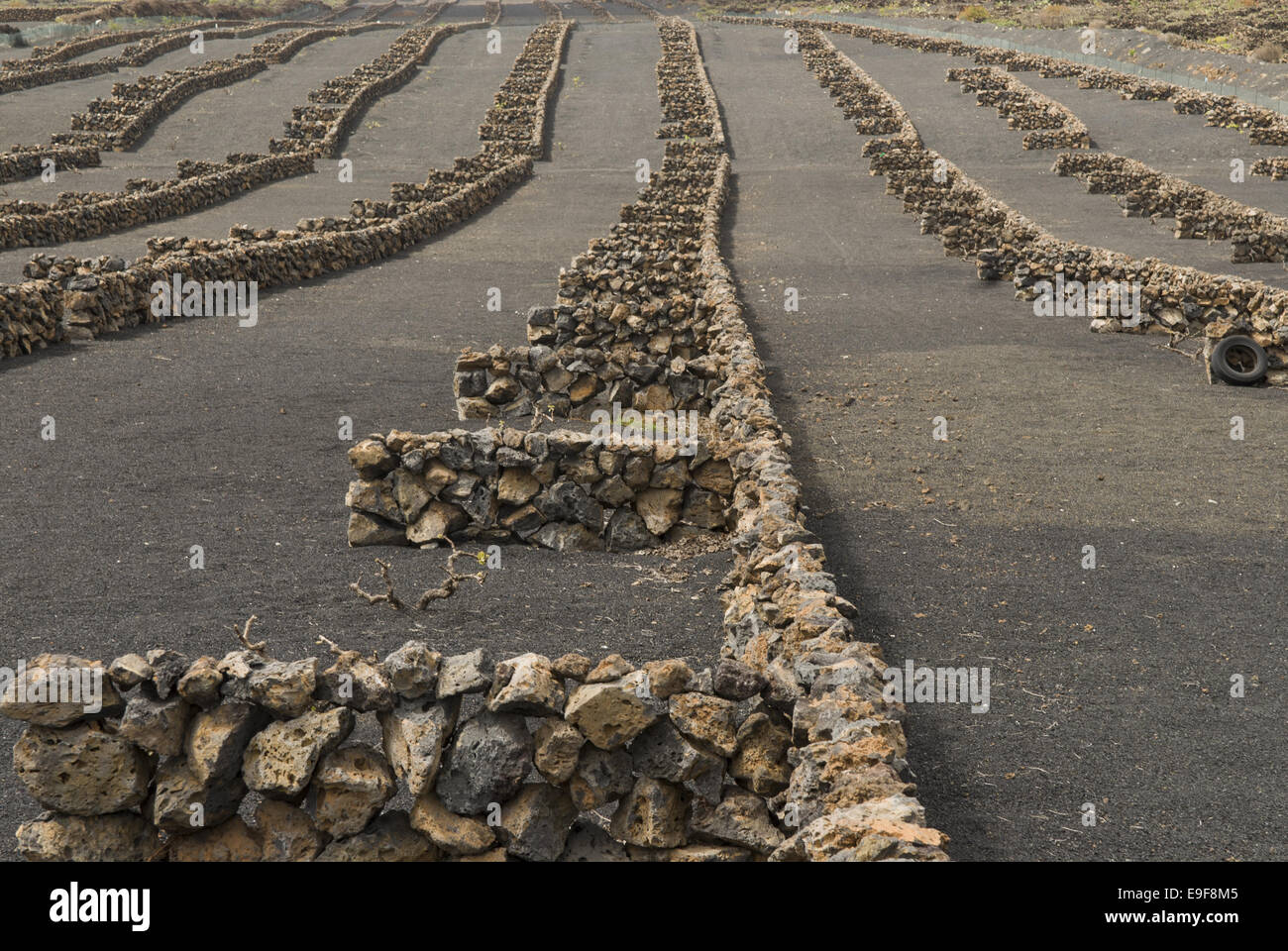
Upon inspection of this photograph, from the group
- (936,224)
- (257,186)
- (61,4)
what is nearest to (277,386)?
(936,224)

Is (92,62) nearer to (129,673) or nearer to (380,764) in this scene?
(129,673)

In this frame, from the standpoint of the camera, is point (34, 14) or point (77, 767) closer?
point (77, 767)

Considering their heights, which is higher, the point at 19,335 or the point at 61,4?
the point at 61,4

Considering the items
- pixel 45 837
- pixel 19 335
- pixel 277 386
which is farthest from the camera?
pixel 19 335

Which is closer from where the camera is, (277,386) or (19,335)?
(277,386)

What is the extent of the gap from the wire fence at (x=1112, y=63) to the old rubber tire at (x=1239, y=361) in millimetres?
34837

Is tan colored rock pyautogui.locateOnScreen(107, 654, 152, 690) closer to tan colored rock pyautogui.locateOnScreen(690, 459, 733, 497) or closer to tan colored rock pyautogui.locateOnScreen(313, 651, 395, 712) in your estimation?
tan colored rock pyautogui.locateOnScreen(313, 651, 395, 712)

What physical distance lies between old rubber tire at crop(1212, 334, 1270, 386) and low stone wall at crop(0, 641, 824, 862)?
13339 mm

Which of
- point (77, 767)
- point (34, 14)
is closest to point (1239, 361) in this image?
point (77, 767)

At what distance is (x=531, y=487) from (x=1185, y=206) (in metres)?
26.8

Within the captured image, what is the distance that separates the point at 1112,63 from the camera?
58406 mm

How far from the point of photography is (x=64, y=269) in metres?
19.7
